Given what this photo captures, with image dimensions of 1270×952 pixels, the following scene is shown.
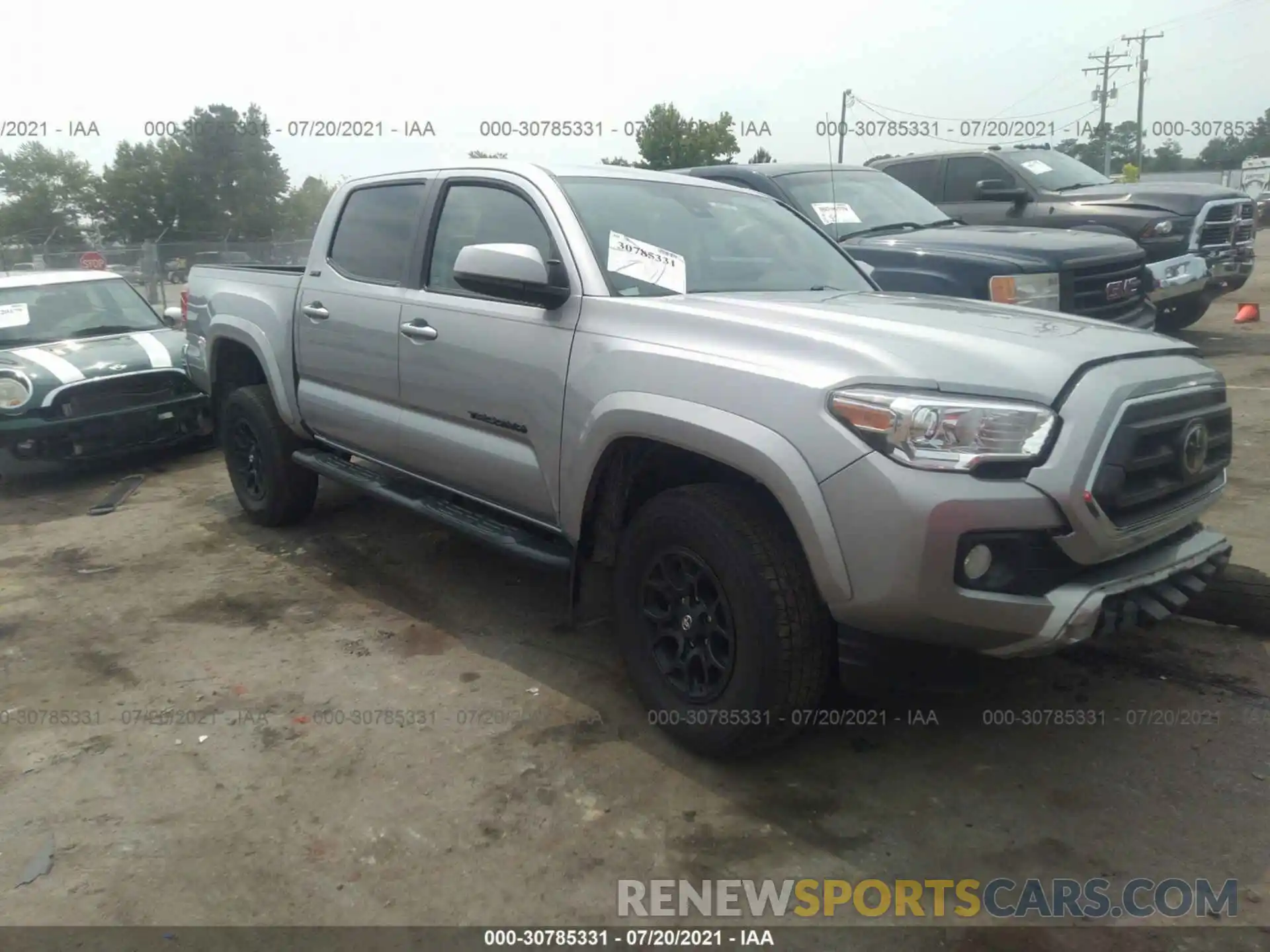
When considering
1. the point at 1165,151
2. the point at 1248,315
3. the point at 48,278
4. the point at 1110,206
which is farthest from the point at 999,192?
the point at 1165,151

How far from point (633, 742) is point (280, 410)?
9.47 feet

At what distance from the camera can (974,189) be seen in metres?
9.59

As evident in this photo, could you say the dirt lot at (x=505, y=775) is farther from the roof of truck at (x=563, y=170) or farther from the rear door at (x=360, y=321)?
the roof of truck at (x=563, y=170)

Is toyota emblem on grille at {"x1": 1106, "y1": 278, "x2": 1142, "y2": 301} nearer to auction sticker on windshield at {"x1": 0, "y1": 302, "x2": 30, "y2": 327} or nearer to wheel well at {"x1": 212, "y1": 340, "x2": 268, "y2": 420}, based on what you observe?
wheel well at {"x1": 212, "y1": 340, "x2": 268, "y2": 420}

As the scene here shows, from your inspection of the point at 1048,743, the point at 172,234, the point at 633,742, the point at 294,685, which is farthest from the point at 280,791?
the point at 172,234

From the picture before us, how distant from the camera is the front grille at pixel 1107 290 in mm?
6426

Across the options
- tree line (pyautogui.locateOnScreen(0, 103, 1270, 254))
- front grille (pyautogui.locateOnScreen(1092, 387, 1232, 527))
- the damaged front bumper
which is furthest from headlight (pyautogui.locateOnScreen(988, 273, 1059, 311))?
tree line (pyautogui.locateOnScreen(0, 103, 1270, 254))

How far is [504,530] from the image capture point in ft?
12.5

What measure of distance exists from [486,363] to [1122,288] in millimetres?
5152

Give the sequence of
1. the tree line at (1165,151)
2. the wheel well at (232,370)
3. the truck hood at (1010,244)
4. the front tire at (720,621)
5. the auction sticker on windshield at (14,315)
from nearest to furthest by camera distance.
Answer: the front tire at (720,621) → the wheel well at (232,370) → the truck hood at (1010,244) → the auction sticker on windshield at (14,315) → the tree line at (1165,151)

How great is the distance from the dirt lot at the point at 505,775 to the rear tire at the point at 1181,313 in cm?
565

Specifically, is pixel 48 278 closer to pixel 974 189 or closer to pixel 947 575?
pixel 947 575

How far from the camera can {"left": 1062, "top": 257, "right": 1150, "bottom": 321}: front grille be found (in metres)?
6.43

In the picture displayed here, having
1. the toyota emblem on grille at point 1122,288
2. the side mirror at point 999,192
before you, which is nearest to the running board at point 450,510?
the toyota emblem on grille at point 1122,288
